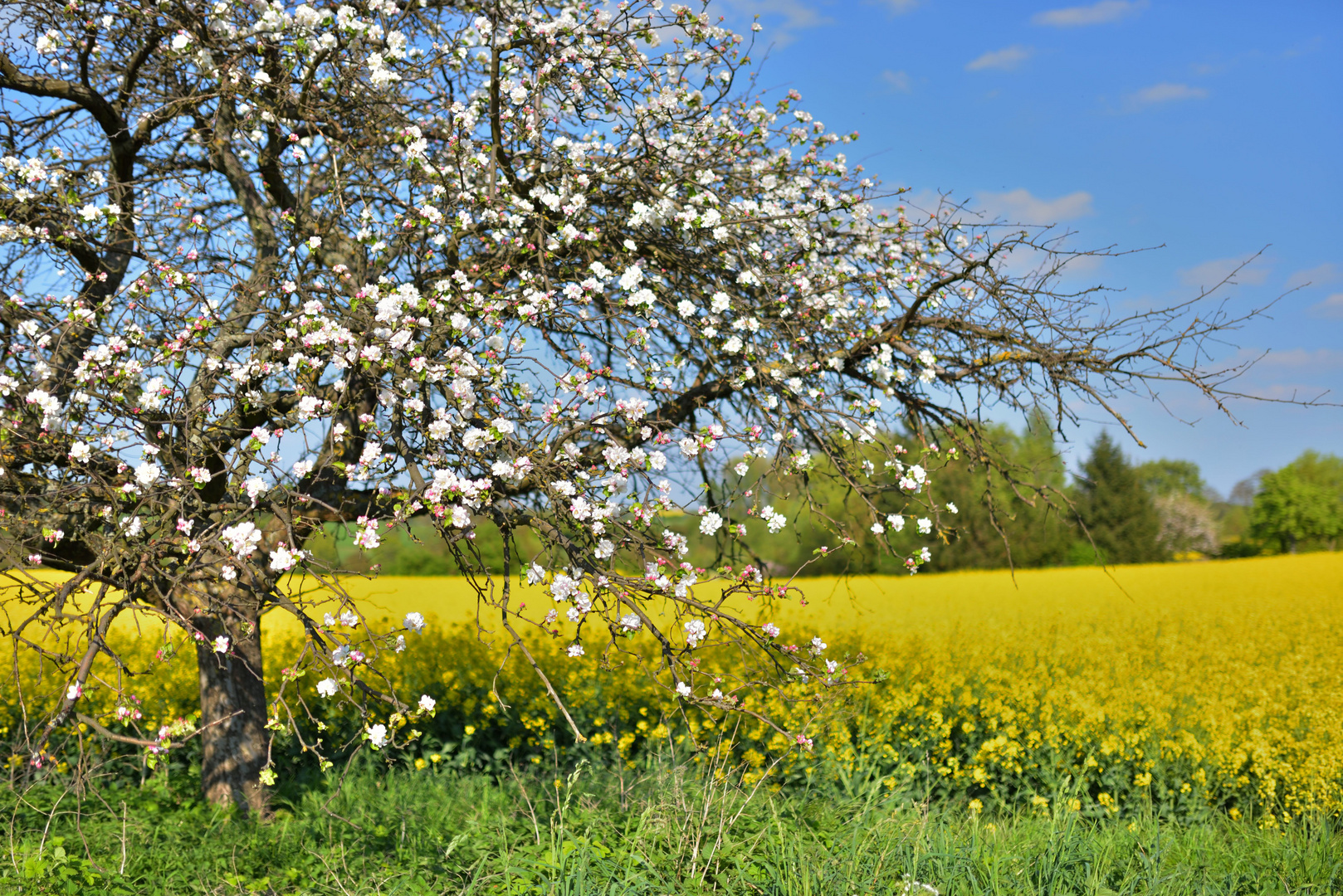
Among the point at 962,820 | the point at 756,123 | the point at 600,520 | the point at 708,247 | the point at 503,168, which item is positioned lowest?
the point at 962,820

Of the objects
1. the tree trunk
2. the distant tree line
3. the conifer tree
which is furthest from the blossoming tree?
the conifer tree

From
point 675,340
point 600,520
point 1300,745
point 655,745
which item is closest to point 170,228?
point 675,340

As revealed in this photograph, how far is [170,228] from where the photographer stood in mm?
5898

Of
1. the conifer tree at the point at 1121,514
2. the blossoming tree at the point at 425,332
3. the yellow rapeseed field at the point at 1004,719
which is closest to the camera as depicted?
the blossoming tree at the point at 425,332

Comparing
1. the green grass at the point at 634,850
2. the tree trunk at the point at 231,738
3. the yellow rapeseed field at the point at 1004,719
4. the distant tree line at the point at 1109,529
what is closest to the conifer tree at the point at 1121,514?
the distant tree line at the point at 1109,529

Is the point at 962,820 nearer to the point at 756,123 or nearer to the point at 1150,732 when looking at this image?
the point at 1150,732

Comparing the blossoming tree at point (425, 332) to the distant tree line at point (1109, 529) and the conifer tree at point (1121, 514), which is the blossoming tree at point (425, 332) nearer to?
the distant tree line at point (1109, 529)

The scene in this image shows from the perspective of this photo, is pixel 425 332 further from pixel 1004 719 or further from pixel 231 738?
pixel 1004 719

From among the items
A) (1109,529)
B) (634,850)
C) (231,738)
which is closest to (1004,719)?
(634,850)

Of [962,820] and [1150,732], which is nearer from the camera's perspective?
[962,820]

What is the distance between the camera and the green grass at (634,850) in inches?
163

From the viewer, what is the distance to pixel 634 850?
14.1ft

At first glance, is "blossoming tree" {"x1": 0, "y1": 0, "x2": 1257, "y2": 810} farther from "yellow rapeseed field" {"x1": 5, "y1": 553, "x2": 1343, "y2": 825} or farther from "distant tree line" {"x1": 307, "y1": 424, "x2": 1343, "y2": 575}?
"distant tree line" {"x1": 307, "y1": 424, "x2": 1343, "y2": 575}

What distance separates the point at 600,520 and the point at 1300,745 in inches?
257
